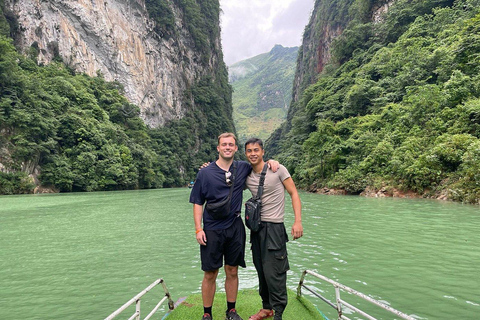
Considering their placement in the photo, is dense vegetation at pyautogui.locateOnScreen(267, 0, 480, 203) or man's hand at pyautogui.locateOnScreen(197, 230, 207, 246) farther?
dense vegetation at pyautogui.locateOnScreen(267, 0, 480, 203)

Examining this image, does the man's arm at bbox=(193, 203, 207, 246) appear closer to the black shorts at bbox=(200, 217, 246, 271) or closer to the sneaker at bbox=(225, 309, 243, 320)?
the black shorts at bbox=(200, 217, 246, 271)

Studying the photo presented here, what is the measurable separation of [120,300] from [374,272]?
370 centimetres

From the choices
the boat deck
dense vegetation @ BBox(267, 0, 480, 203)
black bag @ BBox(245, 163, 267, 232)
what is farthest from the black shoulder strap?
dense vegetation @ BBox(267, 0, 480, 203)

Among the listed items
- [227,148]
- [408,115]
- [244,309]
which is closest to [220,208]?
[227,148]

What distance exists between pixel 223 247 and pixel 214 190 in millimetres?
526

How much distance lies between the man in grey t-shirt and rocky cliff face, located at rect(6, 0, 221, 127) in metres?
42.4

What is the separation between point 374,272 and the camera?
4.59m

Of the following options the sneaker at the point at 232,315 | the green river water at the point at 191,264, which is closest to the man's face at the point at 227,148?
the sneaker at the point at 232,315

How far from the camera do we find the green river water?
360cm

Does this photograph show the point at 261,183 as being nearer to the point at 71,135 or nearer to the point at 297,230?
the point at 297,230

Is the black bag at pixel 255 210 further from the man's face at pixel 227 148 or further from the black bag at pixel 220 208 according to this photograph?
the man's face at pixel 227 148

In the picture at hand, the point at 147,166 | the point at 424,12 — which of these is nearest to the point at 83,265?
the point at 147,166

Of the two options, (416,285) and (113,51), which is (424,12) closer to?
(416,285)

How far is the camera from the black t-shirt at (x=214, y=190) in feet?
8.50
